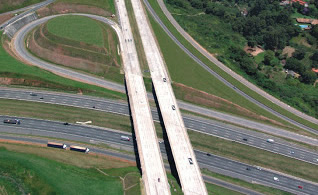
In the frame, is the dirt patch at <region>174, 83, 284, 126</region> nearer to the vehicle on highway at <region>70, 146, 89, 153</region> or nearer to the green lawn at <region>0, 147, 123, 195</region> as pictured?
the vehicle on highway at <region>70, 146, 89, 153</region>

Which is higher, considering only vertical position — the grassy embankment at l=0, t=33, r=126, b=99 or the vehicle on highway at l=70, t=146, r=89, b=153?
the grassy embankment at l=0, t=33, r=126, b=99

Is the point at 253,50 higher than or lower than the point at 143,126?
higher

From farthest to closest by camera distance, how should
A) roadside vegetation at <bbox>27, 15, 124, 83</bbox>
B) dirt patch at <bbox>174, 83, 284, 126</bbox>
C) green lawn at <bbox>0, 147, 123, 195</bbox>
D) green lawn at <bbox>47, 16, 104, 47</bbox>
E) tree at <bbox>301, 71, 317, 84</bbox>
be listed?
tree at <bbox>301, 71, 317, 84</bbox>
green lawn at <bbox>47, 16, 104, 47</bbox>
roadside vegetation at <bbox>27, 15, 124, 83</bbox>
dirt patch at <bbox>174, 83, 284, 126</bbox>
green lawn at <bbox>0, 147, 123, 195</bbox>

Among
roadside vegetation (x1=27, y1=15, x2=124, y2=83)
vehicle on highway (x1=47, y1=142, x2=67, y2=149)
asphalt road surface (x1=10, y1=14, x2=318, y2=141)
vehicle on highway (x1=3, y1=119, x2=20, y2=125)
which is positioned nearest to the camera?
vehicle on highway (x1=47, y1=142, x2=67, y2=149)

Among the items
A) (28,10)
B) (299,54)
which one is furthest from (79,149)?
(299,54)

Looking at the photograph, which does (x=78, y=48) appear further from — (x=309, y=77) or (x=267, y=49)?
(x=309, y=77)

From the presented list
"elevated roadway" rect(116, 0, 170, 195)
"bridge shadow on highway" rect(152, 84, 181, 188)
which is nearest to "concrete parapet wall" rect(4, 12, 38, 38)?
"elevated roadway" rect(116, 0, 170, 195)

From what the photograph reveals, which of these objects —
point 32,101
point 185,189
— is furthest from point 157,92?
point 32,101
